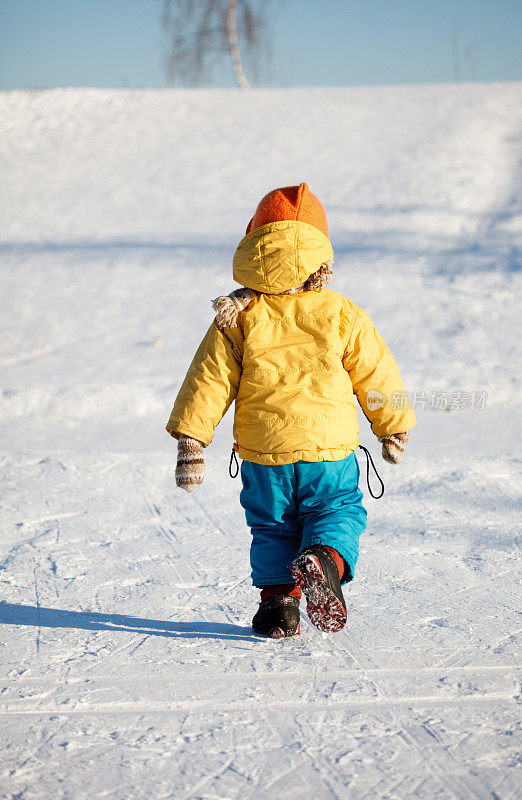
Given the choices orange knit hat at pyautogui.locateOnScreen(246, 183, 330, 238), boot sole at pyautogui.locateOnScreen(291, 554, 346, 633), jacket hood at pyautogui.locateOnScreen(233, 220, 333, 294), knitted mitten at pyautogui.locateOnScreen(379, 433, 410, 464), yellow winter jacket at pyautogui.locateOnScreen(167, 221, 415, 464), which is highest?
orange knit hat at pyautogui.locateOnScreen(246, 183, 330, 238)

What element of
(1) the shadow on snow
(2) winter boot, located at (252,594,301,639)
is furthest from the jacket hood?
(1) the shadow on snow

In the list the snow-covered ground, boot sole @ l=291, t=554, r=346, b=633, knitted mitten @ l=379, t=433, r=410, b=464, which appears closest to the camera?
the snow-covered ground

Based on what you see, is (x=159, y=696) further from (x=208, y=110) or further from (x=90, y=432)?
(x=208, y=110)

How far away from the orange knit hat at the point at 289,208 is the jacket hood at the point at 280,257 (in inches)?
1.3

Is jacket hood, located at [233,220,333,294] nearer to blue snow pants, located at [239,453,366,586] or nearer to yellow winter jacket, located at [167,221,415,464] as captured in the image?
yellow winter jacket, located at [167,221,415,464]

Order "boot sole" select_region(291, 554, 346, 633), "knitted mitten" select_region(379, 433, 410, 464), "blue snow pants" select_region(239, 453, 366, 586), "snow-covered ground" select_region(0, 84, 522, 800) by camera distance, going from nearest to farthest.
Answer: "snow-covered ground" select_region(0, 84, 522, 800) → "boot sole" select_region(291, 554, 346, 633) → "blue snow pants" select_region(239, 453, 366, 586) → "knitted mitten" select_region(379, 433, 410, 464)

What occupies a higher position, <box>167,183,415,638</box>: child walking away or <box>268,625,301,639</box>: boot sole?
<box>167,183,415,638</box>: child walking away

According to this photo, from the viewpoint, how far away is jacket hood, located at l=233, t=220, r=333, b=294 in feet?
6.86

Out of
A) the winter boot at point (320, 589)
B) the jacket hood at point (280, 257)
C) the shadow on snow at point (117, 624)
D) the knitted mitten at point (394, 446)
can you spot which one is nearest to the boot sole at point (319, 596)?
the winter boot at point (320, 589)

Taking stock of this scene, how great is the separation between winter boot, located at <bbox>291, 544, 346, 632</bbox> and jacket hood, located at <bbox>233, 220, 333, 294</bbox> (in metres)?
0.79

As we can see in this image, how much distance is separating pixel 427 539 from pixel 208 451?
67.7 inches

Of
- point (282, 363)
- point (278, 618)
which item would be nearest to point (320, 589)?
point (278, 618)

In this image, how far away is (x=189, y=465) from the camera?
209 cm

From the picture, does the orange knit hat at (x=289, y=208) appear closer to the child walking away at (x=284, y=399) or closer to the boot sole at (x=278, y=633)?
the child walking away at (x=284, y=399)
